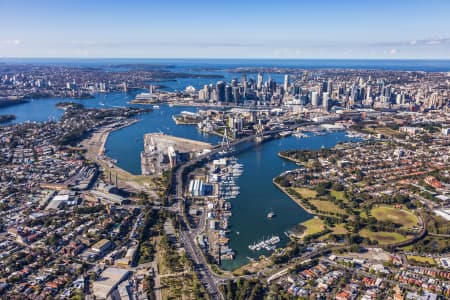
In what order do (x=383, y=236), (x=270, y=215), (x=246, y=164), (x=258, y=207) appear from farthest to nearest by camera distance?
(x=246, y=164), (x=258, y=207), (x=270, y=215), (x=383, y=236)

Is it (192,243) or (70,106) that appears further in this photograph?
(70,106)

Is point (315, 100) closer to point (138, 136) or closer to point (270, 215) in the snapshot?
point (138, 136)

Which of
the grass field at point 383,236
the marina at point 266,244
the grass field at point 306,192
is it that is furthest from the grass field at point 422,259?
the grass field at point 306,192

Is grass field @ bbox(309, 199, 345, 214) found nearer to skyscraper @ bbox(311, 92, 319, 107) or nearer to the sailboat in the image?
the sailboat

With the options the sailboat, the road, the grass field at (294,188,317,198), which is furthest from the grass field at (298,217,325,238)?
the road

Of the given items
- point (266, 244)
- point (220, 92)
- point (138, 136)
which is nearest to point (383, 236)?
point (266, 244)

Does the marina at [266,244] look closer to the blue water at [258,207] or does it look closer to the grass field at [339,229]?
the blue water at [258,207]

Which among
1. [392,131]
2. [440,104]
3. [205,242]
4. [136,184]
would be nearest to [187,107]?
[392,131]
